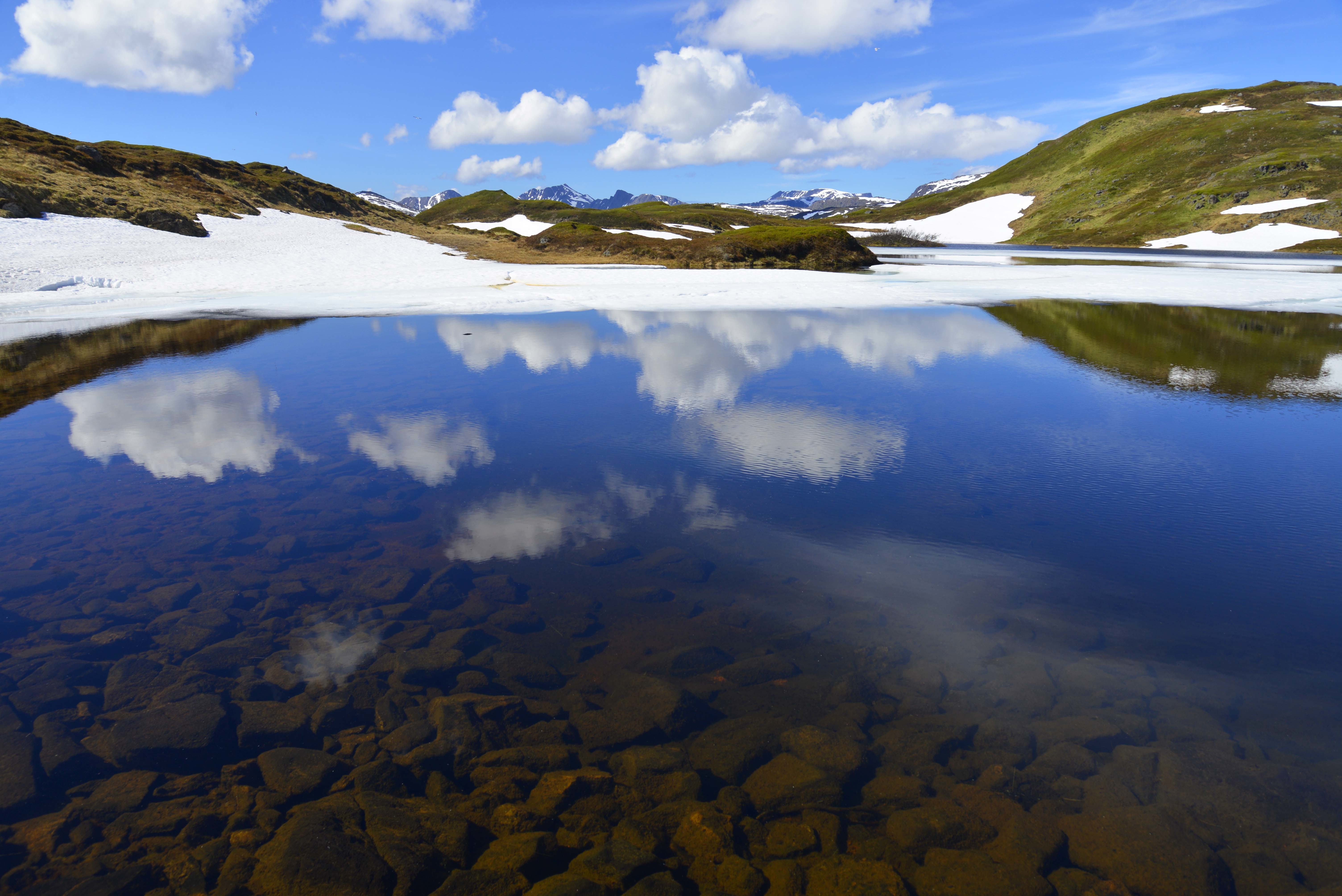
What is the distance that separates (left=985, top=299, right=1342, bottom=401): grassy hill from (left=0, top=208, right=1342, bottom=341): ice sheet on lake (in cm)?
321

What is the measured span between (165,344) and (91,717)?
1761cm

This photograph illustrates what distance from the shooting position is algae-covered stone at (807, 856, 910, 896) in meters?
3.66

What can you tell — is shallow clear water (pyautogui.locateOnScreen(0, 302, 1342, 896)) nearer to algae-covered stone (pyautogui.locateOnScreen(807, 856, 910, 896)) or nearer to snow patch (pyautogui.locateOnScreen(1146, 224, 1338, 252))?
algae-covered stone (pyautogui.locateOnScreen(807, 856, 910, 896))

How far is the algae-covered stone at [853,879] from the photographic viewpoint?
3660 mm

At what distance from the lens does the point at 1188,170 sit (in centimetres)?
13188

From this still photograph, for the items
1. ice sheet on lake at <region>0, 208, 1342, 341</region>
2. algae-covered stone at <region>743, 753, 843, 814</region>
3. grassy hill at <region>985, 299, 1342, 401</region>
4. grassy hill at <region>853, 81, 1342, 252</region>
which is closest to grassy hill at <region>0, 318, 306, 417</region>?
ice sheet on lake at <region>0, 208, 1342, 341</region>

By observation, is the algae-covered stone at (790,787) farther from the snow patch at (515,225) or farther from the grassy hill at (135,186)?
the snow patch at (515,225)

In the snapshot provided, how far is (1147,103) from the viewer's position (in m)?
184

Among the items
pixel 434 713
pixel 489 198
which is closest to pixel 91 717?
pixel 434 713

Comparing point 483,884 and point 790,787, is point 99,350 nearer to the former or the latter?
point 483,884

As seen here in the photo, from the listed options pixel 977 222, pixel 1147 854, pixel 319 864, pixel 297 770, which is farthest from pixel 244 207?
pixel 977 222

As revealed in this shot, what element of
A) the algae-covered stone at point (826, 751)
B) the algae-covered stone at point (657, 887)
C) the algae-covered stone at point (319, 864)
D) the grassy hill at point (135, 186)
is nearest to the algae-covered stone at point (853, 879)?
the algae-covered stone at point (826, 751)

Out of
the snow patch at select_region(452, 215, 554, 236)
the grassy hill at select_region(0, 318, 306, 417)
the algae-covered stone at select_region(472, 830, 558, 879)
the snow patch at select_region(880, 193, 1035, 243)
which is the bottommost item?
the algae-covered stone at select_region(472, 830, 558, 879)

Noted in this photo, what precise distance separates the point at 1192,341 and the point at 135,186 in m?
65.2
